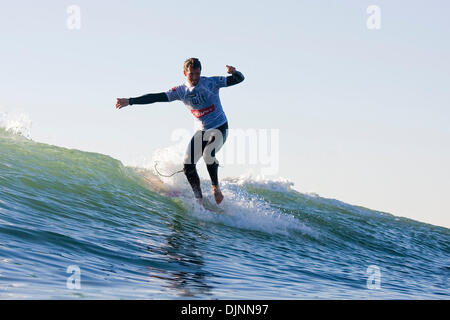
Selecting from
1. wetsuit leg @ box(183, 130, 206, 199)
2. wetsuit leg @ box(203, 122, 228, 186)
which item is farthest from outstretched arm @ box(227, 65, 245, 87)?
wetsuit leg @ box(183, 130, 206, 199)

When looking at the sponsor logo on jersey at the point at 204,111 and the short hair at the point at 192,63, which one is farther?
the sponsor logo on jersey at the point at 204,111

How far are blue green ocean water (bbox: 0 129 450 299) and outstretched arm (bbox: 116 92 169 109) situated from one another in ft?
6.44

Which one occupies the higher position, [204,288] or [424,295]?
[204,288]

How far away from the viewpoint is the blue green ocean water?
16.3ft

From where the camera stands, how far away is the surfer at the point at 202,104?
9.20 meters

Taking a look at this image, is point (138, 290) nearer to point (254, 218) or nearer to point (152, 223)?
point (152, 223)

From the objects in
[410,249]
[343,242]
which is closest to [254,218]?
[343,242]

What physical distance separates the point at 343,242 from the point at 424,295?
513cm

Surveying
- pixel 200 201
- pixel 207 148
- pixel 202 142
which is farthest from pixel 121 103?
pixel 200 201

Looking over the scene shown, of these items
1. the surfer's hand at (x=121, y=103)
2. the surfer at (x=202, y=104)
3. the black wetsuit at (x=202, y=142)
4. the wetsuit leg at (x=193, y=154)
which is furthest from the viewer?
the wetsuit leg at (x=193, y=154)

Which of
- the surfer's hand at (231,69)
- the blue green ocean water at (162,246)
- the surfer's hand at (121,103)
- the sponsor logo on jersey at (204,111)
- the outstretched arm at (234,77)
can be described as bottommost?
the blue green ocean water at (162,246)

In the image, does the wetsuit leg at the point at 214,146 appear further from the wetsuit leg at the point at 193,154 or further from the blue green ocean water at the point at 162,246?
the blue green ocean water at the point at 162,246

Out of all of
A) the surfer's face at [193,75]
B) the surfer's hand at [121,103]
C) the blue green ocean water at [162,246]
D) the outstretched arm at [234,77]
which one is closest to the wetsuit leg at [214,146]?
the outstretched arm at [234,77]

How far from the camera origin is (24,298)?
148 inches
